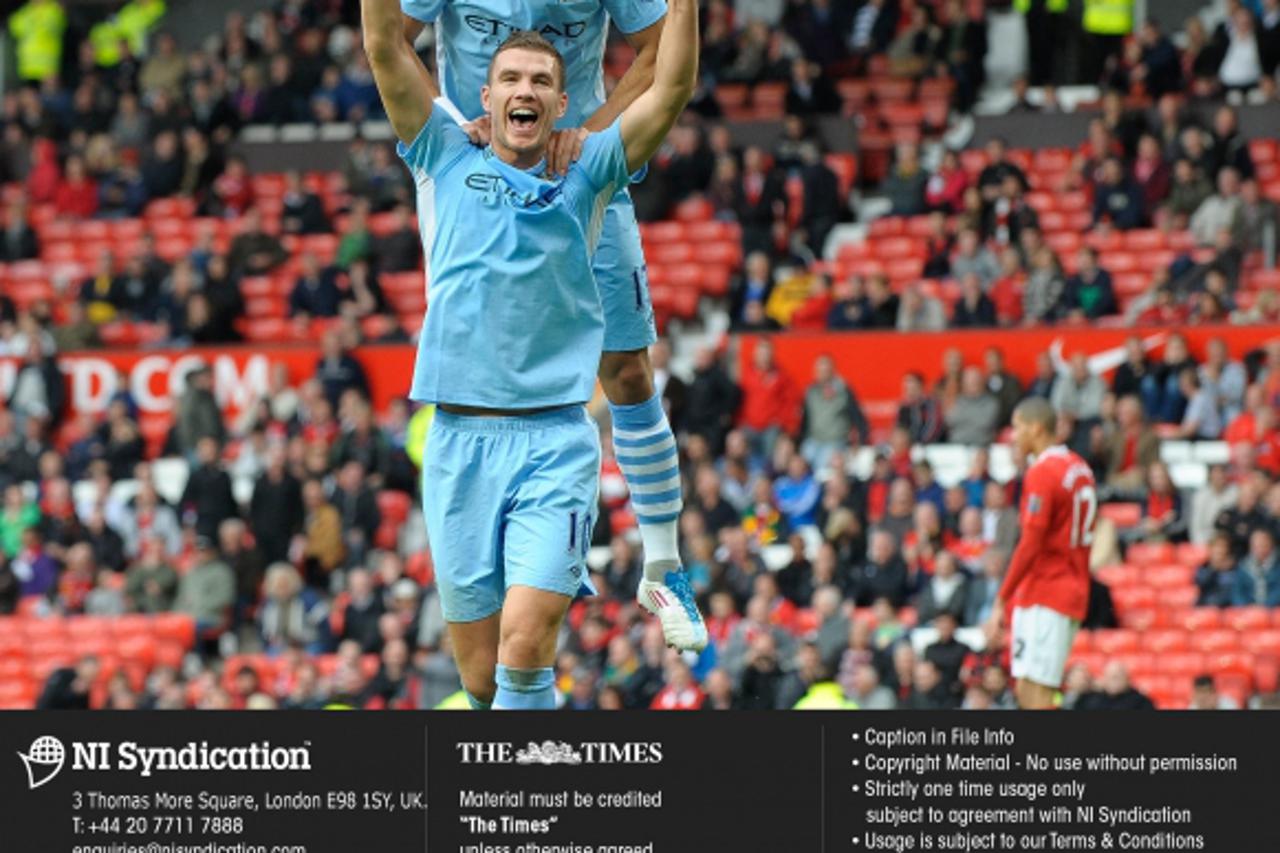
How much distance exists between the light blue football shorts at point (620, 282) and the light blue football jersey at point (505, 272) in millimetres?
713

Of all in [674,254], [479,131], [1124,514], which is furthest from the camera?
[674,254]

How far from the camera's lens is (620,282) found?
9.45 meters

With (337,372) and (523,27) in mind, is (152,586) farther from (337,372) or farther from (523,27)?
(523,27)

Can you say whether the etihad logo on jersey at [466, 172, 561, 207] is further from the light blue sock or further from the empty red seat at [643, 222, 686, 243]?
the empty red seat at [643, 222, 686, 243]

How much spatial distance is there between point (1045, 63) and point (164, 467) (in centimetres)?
898

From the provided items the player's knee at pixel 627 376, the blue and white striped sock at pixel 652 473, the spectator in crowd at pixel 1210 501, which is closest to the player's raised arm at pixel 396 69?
the player's knee at pixel 627 376

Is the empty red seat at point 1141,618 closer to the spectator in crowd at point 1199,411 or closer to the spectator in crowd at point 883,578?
the spectator in crowd at point 883,578

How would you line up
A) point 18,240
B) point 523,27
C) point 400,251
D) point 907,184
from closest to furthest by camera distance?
1. point 523,27
2. point 907,184
3. point 400,251
4. point 18,240

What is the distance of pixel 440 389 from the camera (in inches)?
341

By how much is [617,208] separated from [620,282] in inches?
10.0

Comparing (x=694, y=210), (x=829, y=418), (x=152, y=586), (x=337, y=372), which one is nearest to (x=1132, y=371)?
(x=829, y=418)

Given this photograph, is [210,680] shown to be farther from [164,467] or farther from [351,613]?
[164,467]

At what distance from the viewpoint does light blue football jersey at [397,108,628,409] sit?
28.1ft

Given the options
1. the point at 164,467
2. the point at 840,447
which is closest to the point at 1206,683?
the point at 840,447
